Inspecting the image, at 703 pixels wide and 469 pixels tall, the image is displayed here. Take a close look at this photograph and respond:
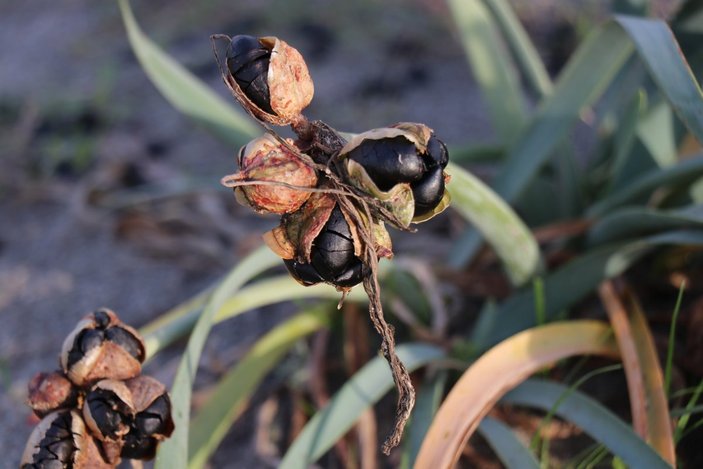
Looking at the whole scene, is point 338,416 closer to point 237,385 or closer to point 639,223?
point 237,385

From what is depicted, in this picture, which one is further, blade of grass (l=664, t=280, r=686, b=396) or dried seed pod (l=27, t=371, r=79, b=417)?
blade of grass (l=664, t=280, r=686, b=396)

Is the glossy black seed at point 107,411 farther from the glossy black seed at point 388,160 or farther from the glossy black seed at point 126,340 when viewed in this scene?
the glossy black seed at point 388,160

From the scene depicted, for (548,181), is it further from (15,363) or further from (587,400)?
(15,363)

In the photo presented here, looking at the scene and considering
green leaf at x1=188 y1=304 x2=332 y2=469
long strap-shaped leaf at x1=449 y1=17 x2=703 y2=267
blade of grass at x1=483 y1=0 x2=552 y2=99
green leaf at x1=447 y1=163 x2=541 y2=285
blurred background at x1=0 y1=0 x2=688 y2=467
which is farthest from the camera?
blurred background at x1=0 y1=0 x2=688 y2=467

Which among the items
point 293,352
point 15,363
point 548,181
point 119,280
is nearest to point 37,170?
point 119,280

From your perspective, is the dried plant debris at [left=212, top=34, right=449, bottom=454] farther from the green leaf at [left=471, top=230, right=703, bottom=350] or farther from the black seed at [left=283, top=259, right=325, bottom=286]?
the green leaf at [left=471, top=230, right=703, bottom=350]

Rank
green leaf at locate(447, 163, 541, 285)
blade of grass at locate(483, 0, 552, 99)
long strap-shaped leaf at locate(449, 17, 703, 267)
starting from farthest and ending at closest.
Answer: blade of grass at locate(483, 0, 552, 99), long strap-shaped leaf at locate(449, 17, 703, 267), green leaf at locate(447, 163, 541, 285)

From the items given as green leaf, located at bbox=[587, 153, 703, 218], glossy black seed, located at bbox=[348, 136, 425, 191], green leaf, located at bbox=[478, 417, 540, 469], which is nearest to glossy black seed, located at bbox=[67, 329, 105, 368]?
glossy black seed, located at bbox=[348, 136, 425, 191]
